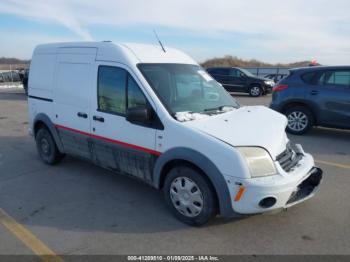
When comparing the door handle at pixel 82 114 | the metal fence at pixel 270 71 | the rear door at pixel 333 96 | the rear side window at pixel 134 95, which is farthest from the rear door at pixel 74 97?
the metal fence at pixel 270 71

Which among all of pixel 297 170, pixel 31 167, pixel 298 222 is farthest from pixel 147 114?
pixel 31 167

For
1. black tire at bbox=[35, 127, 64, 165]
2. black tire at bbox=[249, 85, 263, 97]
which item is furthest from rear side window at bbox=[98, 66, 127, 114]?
black tire at bbox=[249, 85, 263, 97]

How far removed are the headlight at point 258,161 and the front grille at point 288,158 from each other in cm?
25

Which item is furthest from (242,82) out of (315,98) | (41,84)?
(41,84)

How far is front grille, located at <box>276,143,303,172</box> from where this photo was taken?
3496 mm

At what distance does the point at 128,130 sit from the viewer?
3.99 m

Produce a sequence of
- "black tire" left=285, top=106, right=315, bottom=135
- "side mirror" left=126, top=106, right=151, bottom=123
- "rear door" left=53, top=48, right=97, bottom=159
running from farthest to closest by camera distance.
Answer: "black tire" left=285, top=106, right=315, bottom=135 → "rear door" left=53, top=48, right=97, bottom=159 → "side mirror" left=126, top=106, right=151, bottom=123

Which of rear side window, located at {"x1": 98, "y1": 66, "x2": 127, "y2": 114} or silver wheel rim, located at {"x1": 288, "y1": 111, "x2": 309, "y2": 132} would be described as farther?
silver wheel rim, located at {"x1": 288, "y1": 111, "x2": 309, "y2": 132}

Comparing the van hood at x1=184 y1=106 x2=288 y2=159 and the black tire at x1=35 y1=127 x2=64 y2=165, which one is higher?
the van hood at x1=184 y1=106 x2=288 y2=159

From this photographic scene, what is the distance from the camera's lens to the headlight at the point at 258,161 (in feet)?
10.4

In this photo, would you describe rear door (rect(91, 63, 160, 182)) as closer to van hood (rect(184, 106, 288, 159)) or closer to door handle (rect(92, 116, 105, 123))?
door handle (rect(92, 116, 105, 123))

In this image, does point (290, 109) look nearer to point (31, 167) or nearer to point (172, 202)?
point (172, 202)

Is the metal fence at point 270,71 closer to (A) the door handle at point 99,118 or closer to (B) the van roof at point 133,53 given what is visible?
(B) the van roof at point 133,53

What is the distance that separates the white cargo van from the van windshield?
0.02 m
